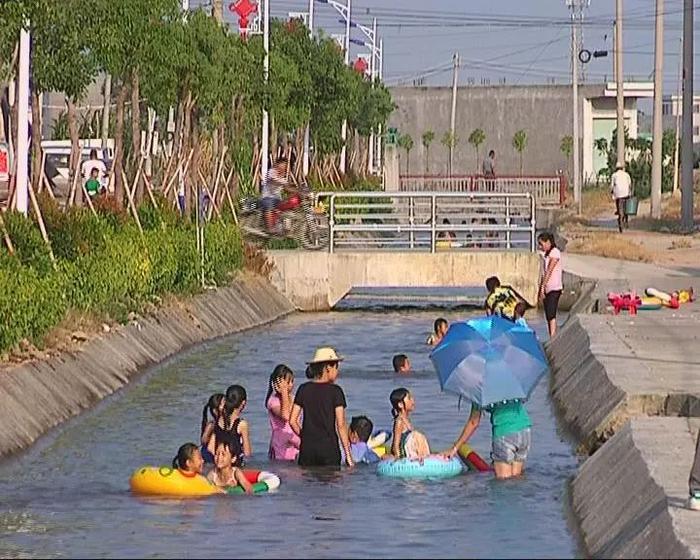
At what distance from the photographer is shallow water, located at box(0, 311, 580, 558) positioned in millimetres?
14477

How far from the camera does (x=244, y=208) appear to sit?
4403 centimetres

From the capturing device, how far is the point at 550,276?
30000mm

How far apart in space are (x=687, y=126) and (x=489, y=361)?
38491 millimetres

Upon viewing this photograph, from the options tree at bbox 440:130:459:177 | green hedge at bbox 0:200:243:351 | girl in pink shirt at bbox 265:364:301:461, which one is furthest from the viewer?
tree at bbox 440:130:459:177

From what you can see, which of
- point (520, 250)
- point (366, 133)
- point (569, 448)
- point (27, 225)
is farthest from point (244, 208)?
point (366, 133)

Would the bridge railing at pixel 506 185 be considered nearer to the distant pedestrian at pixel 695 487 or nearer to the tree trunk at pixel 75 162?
the tree trunk at pixel 75 162

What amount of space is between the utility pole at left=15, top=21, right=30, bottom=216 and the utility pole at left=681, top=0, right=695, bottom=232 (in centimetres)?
3023

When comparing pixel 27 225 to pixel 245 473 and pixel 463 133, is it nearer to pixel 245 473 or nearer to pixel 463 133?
pixel 245 473

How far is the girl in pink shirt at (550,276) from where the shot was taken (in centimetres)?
2952

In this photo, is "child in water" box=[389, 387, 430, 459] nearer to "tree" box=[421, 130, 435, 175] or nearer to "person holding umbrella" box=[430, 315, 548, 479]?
"person holding umbrella" box=[430, 315, 548, 479]

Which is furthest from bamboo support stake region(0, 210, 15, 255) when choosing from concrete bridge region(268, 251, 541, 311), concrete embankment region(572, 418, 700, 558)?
concrete bridge region(268, 251, 541, 311)

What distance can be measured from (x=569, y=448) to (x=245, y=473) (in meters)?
4.02

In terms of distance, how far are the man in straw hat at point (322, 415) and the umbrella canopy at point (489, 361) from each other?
960 millimetres

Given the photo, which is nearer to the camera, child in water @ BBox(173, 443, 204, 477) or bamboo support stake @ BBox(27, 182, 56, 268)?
child in water @ BBox(173, 443, 204, 477)
